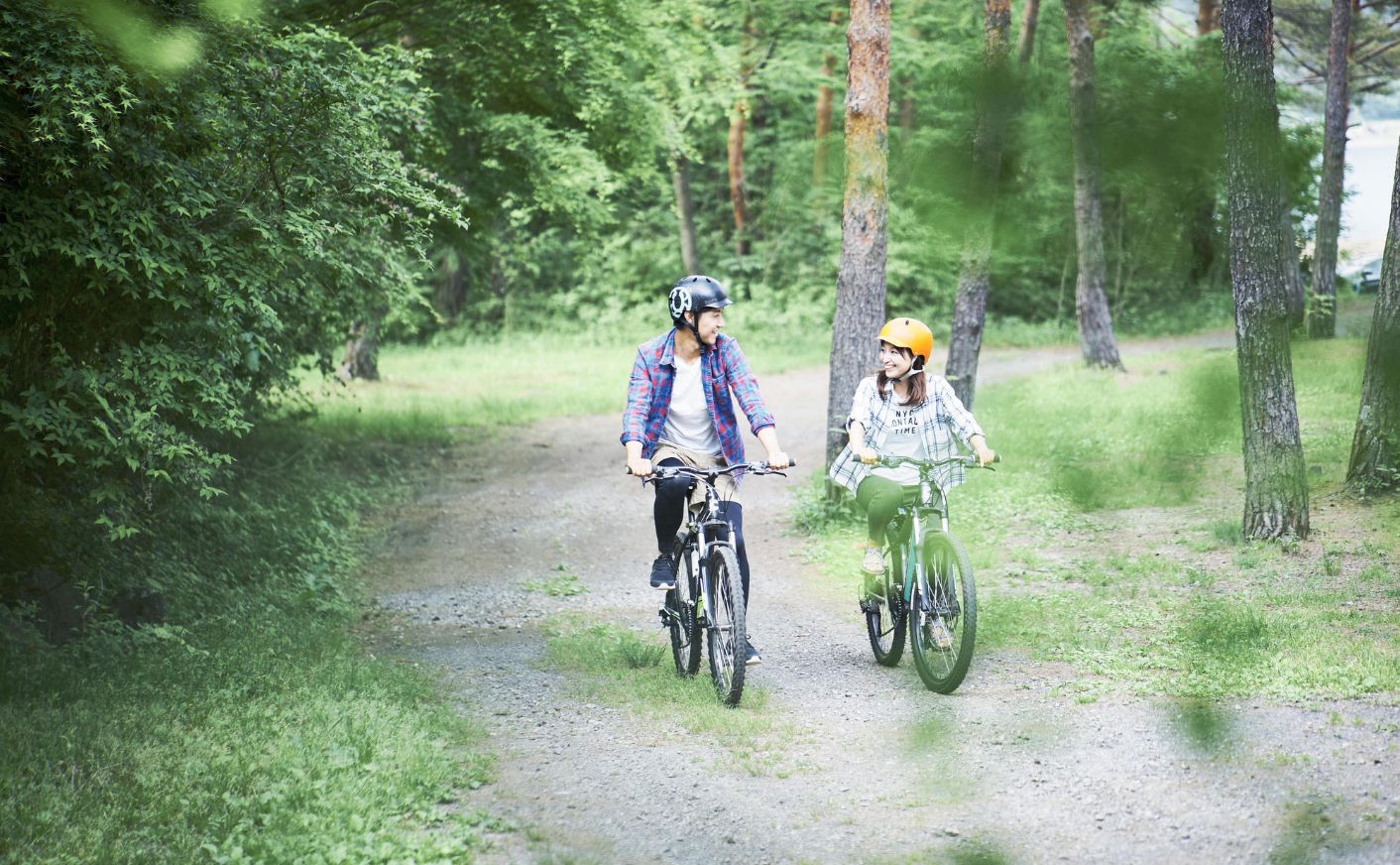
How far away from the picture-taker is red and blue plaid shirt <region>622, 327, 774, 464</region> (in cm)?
663

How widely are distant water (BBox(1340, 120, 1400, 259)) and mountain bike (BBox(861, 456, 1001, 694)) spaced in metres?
4.45

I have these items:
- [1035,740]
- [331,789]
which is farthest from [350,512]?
[1035,740]

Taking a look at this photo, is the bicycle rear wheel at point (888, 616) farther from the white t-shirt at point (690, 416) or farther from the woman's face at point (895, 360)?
the white t-shirt at point (690, 416)

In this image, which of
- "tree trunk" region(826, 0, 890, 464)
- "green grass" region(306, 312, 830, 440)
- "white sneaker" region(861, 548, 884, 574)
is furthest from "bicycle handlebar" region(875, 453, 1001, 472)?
"green grass" region(306, 312, 830, 440)

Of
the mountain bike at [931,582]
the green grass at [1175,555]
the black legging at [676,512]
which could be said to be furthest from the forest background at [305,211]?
the black legging at [676,512]

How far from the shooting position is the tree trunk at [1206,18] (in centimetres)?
173

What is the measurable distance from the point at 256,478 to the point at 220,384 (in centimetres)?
592

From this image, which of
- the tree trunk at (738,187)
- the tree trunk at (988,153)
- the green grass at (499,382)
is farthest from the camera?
the tree trunk at (738,187)

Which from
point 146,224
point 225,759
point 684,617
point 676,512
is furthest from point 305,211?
point 225,759

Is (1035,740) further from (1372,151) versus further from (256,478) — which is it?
(256,478)

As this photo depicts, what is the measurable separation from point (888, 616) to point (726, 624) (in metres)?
1.27

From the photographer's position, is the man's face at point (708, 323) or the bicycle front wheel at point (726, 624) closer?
the bicycle front wheel at point (726, 624)

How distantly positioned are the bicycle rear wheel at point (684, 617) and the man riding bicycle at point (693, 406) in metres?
0.31

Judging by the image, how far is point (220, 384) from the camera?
742 centimetres
